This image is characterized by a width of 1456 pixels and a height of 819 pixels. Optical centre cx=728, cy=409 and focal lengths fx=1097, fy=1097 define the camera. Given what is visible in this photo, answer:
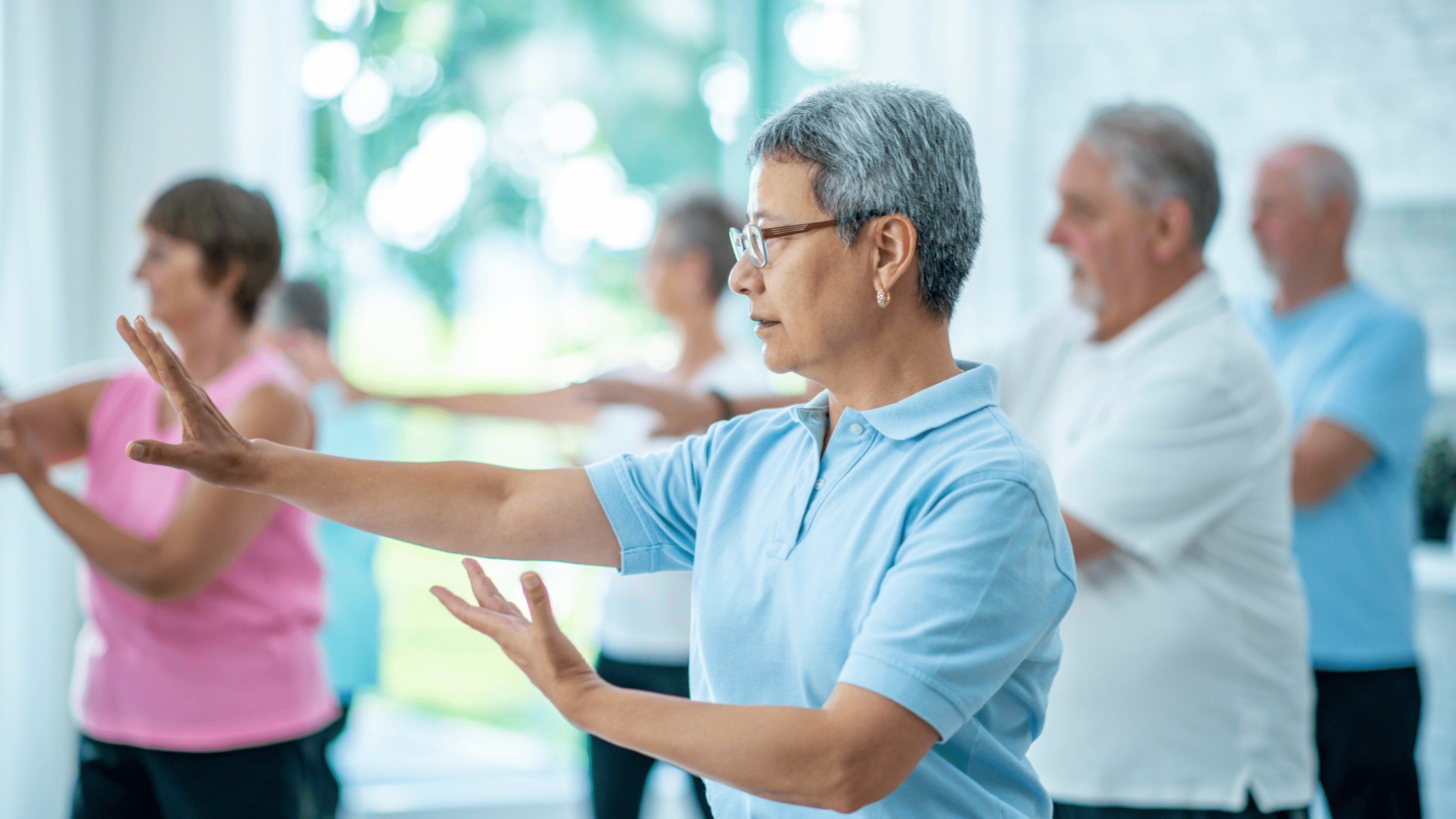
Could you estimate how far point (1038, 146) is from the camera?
12.3 feet

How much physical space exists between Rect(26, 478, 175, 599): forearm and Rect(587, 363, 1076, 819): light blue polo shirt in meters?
0.98

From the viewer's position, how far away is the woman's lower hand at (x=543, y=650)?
0.87 metres

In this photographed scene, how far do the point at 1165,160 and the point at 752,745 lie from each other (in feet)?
4.29

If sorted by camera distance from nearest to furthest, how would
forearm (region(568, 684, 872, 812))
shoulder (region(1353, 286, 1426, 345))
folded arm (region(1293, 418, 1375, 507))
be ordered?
1. forearm (region(568, 684, 872, 812))
2. folded arm (region(1293, 418, 1375, 507))
3. shoulder (region(1353, 286, 1426, 345))

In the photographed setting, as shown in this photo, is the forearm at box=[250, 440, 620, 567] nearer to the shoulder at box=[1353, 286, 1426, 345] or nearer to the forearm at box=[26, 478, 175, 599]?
the forearm at box=[26, 478, 175, 599]

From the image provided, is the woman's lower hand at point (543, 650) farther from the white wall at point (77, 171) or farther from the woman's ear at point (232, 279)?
the white wall at point (77, 171)

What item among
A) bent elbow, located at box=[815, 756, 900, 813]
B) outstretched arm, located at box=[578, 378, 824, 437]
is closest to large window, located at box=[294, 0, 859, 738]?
outstretched arm, located at box=[578, 378, 824, 437]

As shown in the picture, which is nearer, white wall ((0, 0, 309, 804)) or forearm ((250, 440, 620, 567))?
forearm ((250, 440, 620, 567))

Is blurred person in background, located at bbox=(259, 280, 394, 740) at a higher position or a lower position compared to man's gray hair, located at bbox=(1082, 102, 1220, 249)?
lower

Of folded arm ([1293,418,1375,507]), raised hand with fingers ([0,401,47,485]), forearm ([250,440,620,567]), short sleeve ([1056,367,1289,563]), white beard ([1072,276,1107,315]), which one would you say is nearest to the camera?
forearm ([250,440,620,567])

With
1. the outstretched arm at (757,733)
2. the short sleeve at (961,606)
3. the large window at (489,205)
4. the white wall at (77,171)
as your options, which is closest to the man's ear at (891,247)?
the short sleeve at (961,606)

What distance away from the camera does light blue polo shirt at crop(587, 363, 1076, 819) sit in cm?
88

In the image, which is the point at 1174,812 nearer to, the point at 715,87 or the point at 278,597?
the point at 278,597

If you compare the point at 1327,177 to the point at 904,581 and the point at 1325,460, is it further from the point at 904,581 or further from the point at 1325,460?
the point at 904,581
